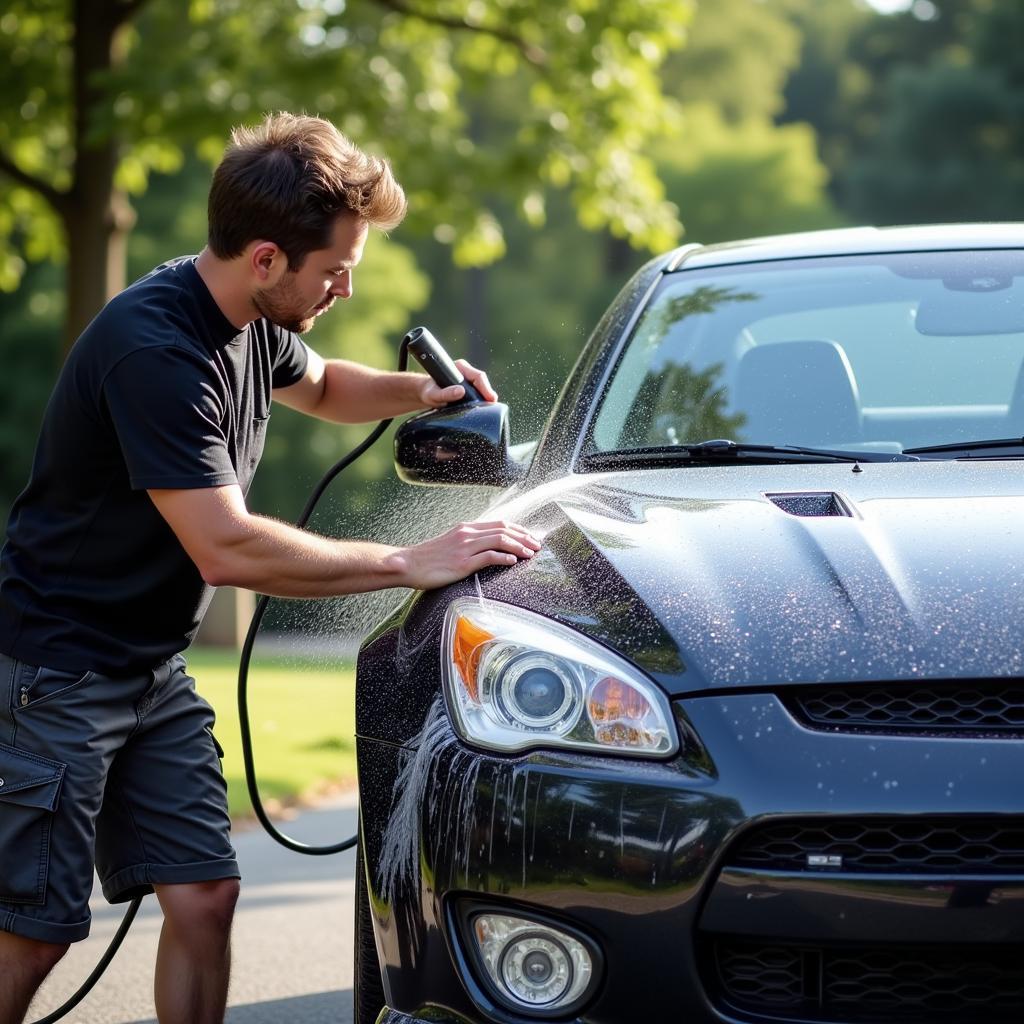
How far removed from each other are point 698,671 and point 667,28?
32.8 ft

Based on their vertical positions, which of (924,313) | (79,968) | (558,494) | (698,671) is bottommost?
(79,968)

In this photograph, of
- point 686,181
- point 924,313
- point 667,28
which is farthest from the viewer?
point 686,181

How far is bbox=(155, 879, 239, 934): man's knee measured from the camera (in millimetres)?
3189

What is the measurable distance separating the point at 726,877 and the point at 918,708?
0.35 meters

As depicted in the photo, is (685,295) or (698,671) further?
(685,295)

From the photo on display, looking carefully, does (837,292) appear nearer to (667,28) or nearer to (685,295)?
(685,295)

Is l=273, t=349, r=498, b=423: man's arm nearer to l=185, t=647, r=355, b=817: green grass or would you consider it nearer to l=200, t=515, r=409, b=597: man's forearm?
l=200, t=515, r=409, b=597: man's forearm

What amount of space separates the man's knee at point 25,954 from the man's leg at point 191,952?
0.22 metres

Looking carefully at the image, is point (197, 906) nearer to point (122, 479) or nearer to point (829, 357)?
point (122, 479)

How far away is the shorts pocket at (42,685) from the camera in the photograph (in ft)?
10.0

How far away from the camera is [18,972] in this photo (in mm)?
3020

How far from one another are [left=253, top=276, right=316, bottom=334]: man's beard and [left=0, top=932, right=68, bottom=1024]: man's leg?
4.03 ft

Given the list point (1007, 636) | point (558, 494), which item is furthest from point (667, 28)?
point (1007, 636)

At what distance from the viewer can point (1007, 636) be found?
2.33 meters
